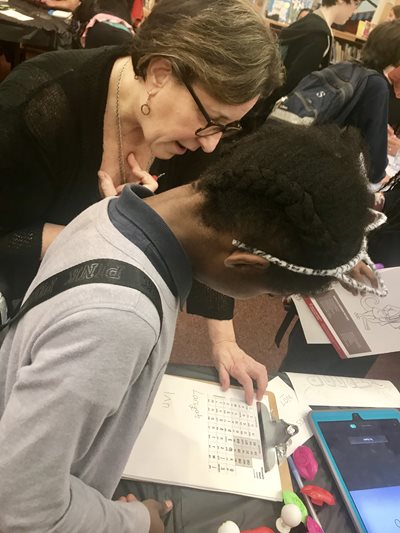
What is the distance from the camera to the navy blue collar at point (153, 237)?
24.9 inches

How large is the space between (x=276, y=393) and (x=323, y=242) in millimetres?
609

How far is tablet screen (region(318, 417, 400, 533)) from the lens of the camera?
3.01ft

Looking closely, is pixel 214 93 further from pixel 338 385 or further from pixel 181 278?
pixel 338 385

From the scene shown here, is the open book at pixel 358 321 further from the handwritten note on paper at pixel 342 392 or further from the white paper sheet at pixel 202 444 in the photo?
→ the white paper sheet at pixel 202 444

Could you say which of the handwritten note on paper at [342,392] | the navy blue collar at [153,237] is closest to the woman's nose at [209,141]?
the navy blue collar at [153,237]

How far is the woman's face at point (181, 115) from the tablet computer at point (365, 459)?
0.69 m

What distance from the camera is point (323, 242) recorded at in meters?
0.61

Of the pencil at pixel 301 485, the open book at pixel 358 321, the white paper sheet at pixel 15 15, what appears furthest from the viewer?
the white paper sheet at pixel 15 15

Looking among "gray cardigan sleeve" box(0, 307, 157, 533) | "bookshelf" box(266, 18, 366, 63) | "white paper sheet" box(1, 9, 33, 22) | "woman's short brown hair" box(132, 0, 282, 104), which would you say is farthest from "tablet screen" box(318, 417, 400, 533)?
"bookshelf" box(266, 18, 366, 63)

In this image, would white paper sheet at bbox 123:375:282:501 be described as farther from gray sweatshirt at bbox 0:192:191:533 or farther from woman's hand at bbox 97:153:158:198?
woman's hand at bbox 97:153:158:198

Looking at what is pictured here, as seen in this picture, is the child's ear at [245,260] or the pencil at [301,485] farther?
the pencil at [301,485]

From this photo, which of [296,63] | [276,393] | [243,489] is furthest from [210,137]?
[296,63]

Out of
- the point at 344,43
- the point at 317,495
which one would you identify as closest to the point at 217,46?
the point at 317,495

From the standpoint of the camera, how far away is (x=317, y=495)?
914mm
